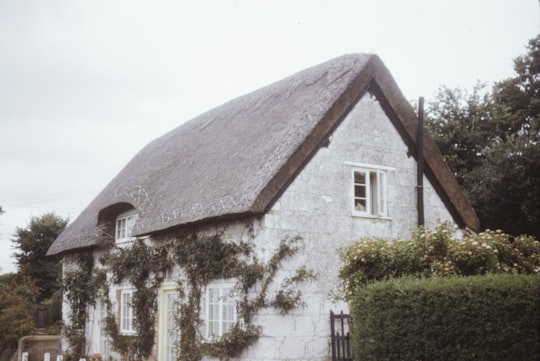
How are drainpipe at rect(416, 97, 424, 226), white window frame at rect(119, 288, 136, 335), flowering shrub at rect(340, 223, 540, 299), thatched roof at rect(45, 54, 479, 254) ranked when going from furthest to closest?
white window frame at rect(119, 288, 136, 335)
drainpipe at rect(416, 97, 424, 226)
thatched roof at rect(45, 54, 479, 254)
flowering shrub at rect(340, 223, 540, 299)

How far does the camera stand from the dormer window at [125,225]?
17141mm

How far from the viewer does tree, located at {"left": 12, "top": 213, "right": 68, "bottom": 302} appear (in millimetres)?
33656

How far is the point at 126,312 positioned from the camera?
16.3 m

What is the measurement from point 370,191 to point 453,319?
238 inches

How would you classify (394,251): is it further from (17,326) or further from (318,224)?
(17,326)

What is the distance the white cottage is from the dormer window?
80 centimetres

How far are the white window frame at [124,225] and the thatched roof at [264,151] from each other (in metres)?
0.50

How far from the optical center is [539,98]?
2500cm

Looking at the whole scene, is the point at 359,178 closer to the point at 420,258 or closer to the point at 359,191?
the point at 359,191

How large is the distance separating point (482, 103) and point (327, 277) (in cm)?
1572

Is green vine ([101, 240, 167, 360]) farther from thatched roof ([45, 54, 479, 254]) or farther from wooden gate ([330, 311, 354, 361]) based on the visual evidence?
wooden gate ([330, 311, 354, 361])

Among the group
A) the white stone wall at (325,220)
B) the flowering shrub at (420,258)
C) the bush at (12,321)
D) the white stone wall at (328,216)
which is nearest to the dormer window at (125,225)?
the bush at (12,321)

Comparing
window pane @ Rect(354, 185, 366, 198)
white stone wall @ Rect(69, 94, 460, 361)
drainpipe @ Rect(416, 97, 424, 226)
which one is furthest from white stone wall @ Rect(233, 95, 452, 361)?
window pane @ Rect(354, 185, 366, 198)

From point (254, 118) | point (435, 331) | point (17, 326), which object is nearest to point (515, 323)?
point (435, 331)
